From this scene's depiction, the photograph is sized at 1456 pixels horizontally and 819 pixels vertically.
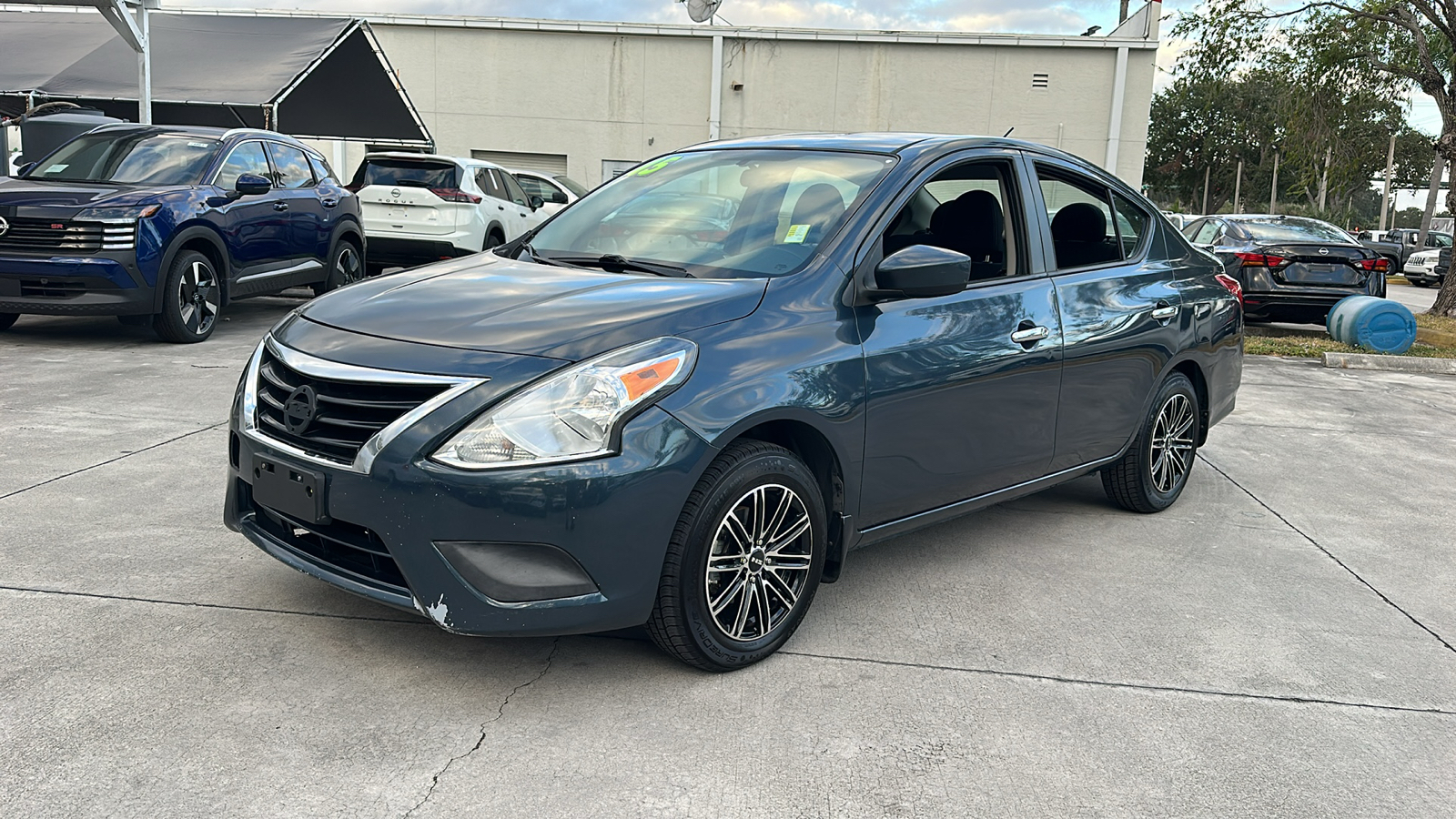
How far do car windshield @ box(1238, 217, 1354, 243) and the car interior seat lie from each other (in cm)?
961

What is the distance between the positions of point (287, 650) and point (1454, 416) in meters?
8.75

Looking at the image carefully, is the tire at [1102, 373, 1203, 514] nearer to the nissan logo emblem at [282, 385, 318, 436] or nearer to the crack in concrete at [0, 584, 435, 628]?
the crack in concrete at [0, 584, 435, 628]

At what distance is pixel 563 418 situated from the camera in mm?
3043

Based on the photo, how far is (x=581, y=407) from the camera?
3061 millimetres

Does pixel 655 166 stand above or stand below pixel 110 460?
above

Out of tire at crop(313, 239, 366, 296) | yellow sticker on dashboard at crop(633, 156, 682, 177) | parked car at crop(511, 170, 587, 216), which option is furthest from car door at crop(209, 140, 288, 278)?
parked car at crop(511, 170, 587, 216)

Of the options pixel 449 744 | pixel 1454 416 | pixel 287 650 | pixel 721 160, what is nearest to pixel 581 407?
pixel 449 744

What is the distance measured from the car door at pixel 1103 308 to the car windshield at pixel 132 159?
7492 millimetres

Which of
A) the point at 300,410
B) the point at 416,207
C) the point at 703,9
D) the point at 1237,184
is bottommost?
the point at 300,410

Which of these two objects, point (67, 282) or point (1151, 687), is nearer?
point (1151, 687)

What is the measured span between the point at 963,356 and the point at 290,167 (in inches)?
348

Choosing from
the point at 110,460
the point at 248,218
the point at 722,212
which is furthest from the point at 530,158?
the point at 722,212

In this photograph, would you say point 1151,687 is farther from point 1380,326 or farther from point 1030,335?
point 1380,326

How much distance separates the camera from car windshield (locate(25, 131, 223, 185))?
948 centimetres
